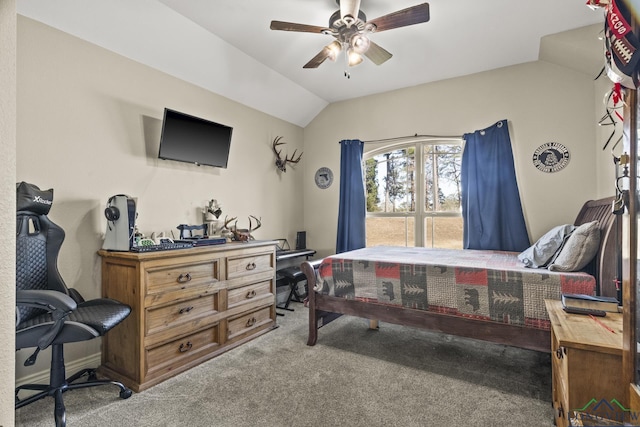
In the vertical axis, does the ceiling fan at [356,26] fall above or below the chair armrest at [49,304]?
above

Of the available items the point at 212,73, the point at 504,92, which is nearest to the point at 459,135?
the point at 504,92

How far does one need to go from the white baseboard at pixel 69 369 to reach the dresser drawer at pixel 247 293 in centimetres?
105

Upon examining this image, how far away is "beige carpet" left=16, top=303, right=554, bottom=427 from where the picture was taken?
1840 mm

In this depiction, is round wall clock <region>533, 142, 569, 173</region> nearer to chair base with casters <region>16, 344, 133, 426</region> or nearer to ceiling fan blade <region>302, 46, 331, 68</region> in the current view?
ceiling fan blade <region>302, 46, 331, 68</region>

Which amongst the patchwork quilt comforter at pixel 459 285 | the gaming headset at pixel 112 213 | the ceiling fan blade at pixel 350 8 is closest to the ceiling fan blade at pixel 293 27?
the ceiling fan blade at pixel 350 8

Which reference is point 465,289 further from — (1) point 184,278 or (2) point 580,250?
(1) point 184,278

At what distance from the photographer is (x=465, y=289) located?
236cm

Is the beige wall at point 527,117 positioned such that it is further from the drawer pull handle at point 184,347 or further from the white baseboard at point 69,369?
the white baseboard at point 69,369

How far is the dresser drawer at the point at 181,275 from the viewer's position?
7.39 feet

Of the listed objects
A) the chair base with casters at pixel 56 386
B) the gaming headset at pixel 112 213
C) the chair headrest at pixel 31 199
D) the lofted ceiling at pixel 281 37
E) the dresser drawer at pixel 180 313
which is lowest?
the chair base with casters at pixel 56 386

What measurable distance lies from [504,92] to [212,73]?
3.24m

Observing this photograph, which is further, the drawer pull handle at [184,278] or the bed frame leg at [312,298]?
the bed frame leg at [312,298]

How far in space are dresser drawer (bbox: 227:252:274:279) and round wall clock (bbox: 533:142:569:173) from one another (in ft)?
10.1

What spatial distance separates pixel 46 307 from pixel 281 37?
9.10ft
